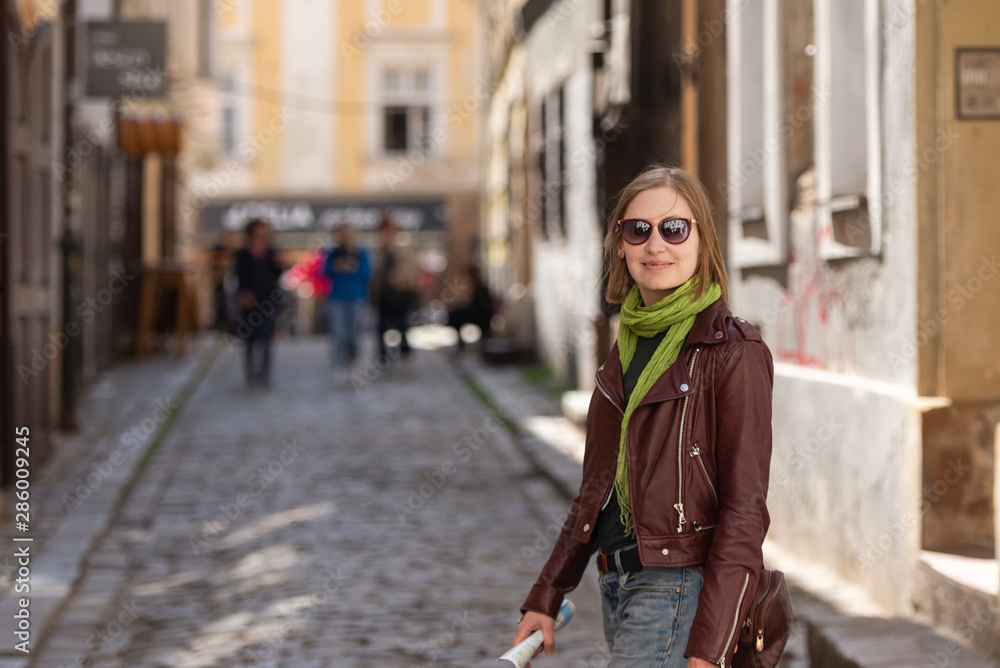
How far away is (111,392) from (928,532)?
10632 mm

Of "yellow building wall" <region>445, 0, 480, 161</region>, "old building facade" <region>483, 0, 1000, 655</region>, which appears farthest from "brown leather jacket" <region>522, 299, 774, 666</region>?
"yellow building wall" <region>445, 0, 480, 161</region>

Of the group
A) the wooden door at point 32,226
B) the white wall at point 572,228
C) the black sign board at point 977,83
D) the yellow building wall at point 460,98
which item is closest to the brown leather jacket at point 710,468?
the black sign board at point 977,83

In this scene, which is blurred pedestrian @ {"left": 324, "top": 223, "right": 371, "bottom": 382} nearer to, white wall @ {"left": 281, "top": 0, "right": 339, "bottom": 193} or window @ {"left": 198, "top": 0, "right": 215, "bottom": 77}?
window @ {"left": 198, "top": 0, "right": 215, "bottom": 77}

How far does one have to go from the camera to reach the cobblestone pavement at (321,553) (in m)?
5.23

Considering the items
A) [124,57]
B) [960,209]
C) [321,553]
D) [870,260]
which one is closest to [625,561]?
[960,209]

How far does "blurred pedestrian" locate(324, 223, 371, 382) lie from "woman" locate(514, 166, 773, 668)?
12.9 meters

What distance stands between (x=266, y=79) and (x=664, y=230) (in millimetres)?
32102

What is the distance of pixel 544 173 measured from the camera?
1717cm

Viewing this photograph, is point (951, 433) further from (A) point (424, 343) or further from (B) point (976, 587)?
(A) point (424, 343)

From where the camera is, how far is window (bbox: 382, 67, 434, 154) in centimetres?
3400

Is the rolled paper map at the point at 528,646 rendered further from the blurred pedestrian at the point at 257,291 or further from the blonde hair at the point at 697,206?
the blurred pedestrian at the point at 257,291

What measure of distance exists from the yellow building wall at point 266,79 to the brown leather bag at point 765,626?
32.0 metres

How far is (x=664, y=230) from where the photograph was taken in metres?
2.64

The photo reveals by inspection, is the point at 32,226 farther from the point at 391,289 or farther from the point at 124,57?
the point at 391,289
